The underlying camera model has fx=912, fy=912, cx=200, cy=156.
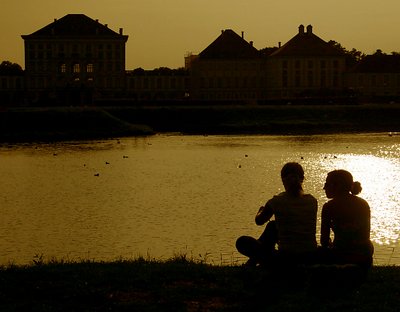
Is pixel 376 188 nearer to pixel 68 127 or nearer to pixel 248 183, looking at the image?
pixel 248 183

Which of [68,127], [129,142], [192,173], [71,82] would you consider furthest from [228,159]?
[71,82]

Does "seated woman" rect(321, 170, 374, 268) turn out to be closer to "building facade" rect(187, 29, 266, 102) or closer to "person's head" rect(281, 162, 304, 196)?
"person's head" rect(281, 162, 304, 196)

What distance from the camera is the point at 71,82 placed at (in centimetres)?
12681

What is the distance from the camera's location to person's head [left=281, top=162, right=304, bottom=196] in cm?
981

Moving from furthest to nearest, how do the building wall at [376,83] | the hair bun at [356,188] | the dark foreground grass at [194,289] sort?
the building wall at [376,83]
the hair bun at [356,188]
the dark foreground grass at [194,289]

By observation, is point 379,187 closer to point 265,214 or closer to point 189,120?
point 265,214

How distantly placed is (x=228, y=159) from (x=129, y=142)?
18.9 m

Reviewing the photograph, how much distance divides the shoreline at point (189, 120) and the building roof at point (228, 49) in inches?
1484

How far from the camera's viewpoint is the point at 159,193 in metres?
30.8

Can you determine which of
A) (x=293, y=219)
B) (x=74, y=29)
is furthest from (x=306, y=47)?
(x=293, y=219)

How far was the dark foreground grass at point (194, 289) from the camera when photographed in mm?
9125

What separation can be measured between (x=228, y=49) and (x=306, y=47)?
11014 mm

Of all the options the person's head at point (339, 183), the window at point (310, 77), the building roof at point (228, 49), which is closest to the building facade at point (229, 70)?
the building roof at point (228, 49)

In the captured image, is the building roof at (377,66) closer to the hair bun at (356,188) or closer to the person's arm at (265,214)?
the hair bun at (356,188)
